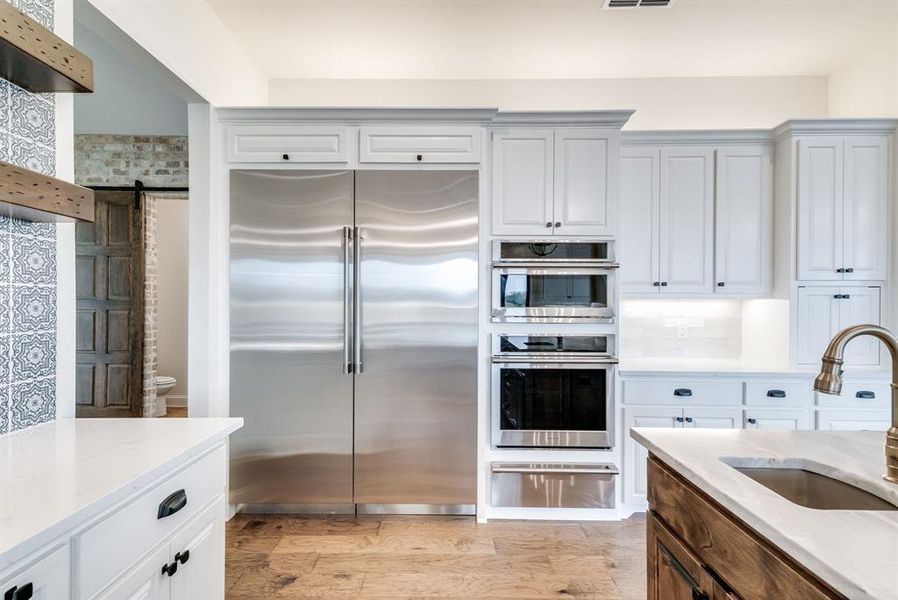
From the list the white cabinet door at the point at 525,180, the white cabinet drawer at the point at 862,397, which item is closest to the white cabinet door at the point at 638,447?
the white cabinet drawer at the point at 862,397

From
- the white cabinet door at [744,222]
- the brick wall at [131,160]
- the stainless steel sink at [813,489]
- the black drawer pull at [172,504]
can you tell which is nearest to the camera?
the stainless steel sink at [813,489]

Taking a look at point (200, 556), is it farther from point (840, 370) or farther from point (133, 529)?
point (840, 370)

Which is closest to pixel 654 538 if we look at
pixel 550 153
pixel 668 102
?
pixel 550 153

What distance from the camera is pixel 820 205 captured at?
2.94 m

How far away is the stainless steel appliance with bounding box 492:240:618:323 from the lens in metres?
2.81

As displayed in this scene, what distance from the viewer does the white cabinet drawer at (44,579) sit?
30.6 inches

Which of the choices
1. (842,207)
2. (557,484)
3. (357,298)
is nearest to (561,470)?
(557,484)

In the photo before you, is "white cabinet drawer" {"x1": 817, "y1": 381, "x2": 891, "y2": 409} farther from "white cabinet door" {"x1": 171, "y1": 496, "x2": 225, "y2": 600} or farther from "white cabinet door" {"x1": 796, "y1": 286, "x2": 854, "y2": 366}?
"white cabinet door" {"x1": 171, "y1": 496, "x2": 225, "y2": 600}

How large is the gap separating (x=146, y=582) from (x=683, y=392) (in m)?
2.74

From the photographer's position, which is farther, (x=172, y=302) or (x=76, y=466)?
(x=172, y=302)

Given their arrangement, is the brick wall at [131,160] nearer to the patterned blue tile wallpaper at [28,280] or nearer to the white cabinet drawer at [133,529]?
the patterned blue tile wallpaper at [28,280]

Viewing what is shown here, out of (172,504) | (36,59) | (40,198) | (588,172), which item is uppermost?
(588,172)

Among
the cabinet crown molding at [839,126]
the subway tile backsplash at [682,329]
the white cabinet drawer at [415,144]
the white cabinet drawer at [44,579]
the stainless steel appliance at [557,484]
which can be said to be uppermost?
the cabinet crown molding at [839,126]

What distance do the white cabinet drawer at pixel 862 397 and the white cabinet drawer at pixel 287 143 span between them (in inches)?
126
